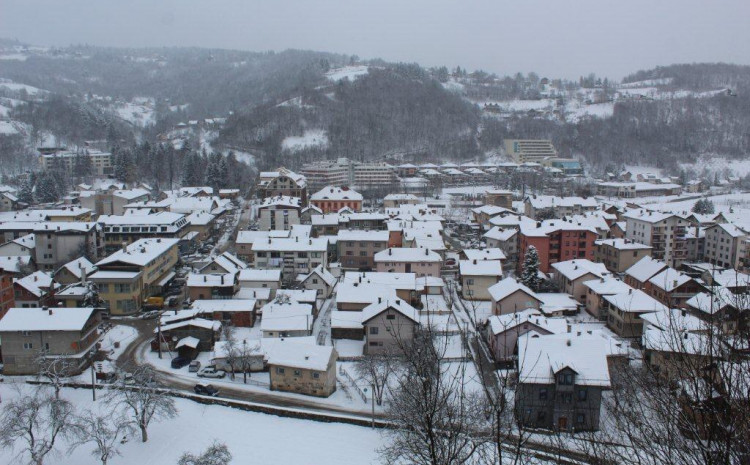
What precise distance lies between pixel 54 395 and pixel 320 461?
6.19 meters

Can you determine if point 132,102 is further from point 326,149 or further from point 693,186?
point 693,186

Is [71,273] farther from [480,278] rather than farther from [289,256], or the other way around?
[480,278]

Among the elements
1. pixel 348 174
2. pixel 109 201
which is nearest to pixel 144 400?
pixel 109 201

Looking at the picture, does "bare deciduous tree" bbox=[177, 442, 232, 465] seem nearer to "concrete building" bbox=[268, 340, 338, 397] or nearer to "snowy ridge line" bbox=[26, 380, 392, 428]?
"snowy ridge line" bbox=[26, 380, 392, 428]

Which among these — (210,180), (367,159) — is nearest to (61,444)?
(210,180)

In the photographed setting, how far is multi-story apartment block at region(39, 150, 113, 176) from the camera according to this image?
146 feet

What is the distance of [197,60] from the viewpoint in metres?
148

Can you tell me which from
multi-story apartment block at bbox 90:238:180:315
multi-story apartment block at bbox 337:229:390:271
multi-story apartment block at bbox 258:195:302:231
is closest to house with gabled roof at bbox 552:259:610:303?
multi-story apartment block at bbox 337:229:390:271

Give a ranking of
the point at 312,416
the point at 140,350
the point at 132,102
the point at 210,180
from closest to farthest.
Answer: the point at 312,416, the point at 140,350, the point at 210,180, the point at 132,102

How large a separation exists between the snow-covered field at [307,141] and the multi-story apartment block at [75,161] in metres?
16.8

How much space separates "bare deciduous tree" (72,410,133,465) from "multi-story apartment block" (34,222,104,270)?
41.0 ft

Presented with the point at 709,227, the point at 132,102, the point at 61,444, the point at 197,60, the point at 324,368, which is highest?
the point at 197,60

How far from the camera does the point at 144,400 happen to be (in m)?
10.3

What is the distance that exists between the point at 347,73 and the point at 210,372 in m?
75.4
